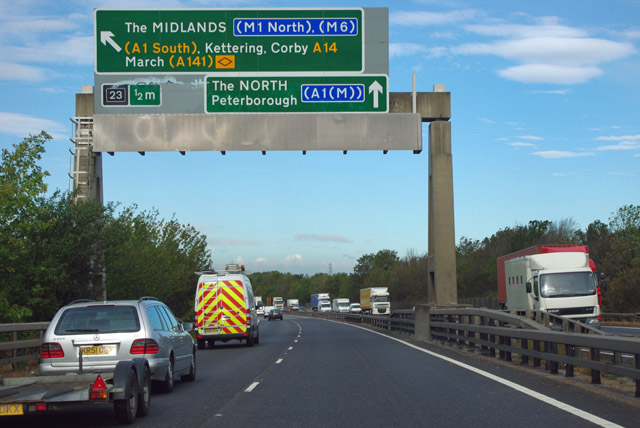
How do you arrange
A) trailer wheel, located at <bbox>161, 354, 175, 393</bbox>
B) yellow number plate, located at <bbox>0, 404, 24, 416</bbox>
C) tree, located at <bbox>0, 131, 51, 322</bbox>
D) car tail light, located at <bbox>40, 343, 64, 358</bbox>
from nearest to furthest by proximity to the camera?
yellow number plate, located at <bbox>0, 404, 24, 416</bbox> < car tail light, located at <bbox>40, 343, 64, 358</bbox> < trailer wheel, located at <bbox>161, 354, 175, 393</bbox> < tree, located at <bbox>0, 131, 51, 322</bbox>

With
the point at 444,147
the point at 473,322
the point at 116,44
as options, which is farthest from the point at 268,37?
the point at 473,322

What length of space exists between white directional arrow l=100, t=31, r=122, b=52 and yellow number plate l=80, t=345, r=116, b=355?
1627 centimetres

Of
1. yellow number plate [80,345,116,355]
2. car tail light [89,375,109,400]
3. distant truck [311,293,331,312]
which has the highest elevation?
yellow number plate [80,345,116,355]

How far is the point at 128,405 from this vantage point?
968 centimetres

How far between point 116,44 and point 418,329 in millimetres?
14812

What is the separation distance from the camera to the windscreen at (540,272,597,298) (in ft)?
95.6

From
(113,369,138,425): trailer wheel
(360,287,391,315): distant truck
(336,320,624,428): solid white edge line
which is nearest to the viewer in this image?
(336,320,624,428): solid white edge line

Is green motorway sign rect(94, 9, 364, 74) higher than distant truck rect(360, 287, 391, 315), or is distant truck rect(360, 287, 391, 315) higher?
green motorway sign rect(94, 9, 364, 74)

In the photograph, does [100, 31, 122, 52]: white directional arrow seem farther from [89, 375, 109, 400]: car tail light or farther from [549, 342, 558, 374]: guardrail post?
[89, 375, 109, 400]: car tail light

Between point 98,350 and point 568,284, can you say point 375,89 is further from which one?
point 98,350

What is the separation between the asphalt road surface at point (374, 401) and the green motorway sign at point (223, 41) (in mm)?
11372

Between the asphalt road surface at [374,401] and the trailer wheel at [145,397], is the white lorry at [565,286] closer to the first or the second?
the asphalt road surface at [374,401]

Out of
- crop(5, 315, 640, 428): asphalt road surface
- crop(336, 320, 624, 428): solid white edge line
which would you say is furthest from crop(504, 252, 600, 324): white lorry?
crop(336, 320, 624, 428): solid white edge line

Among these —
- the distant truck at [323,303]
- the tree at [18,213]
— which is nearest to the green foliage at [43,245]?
the tree at [18,213]
